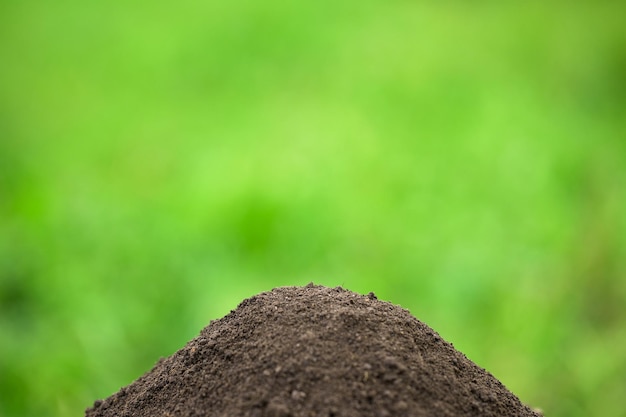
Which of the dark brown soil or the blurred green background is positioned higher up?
the blurred green background

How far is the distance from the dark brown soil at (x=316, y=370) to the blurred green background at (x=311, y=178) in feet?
5.03

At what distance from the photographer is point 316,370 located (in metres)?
1.19

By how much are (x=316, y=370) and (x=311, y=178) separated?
356 centimetres

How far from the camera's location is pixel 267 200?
14.0ft

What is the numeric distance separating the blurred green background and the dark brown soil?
1.53m

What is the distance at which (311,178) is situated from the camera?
472 cm

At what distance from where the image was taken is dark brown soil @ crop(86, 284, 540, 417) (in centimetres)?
116

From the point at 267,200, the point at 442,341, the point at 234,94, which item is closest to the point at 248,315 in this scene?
the point at 442,341

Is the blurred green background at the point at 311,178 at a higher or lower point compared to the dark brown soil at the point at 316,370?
higher

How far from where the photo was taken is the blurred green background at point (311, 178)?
3.49 meters

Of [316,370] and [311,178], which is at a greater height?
[311,178]

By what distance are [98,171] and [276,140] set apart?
1285mm

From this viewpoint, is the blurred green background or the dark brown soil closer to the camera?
the dark brown soil

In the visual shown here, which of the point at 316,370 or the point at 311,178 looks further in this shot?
the point at 311,178
